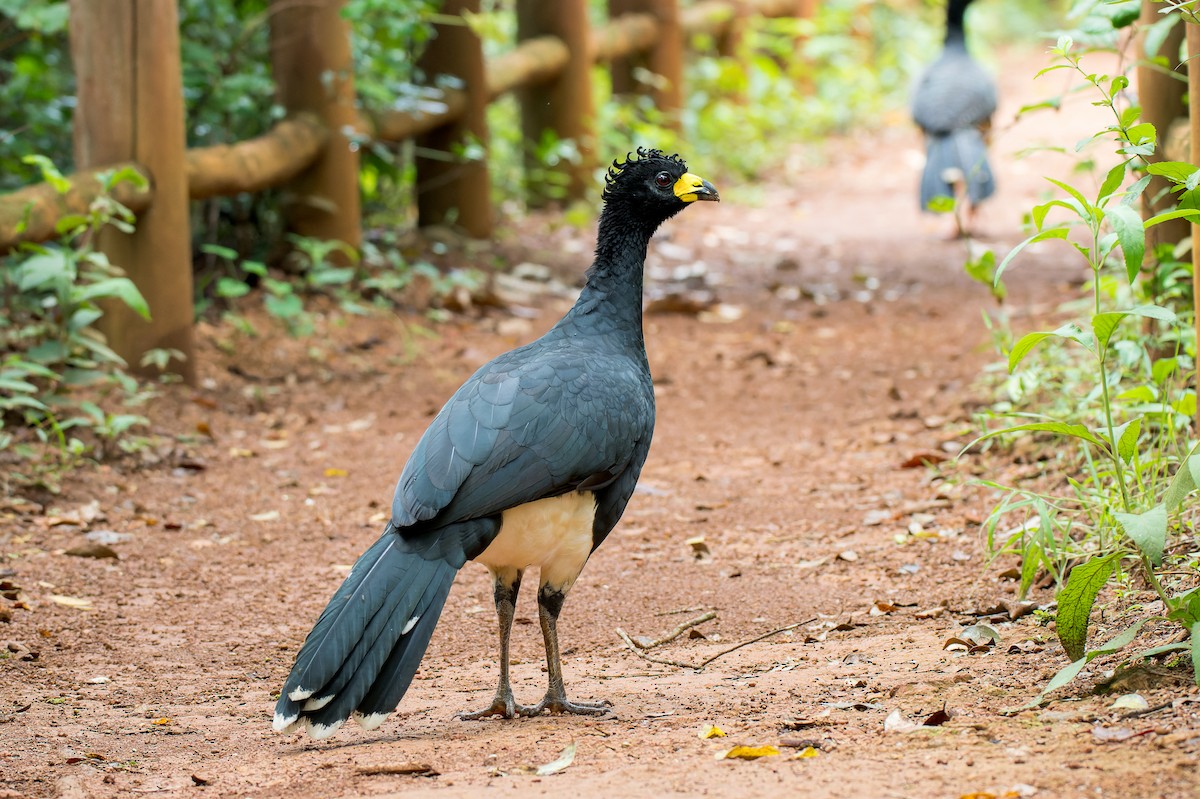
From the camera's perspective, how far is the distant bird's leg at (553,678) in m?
3.25

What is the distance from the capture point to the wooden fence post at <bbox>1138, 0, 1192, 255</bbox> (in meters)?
4.70

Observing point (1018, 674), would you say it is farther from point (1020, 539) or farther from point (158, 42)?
point (158, 42)

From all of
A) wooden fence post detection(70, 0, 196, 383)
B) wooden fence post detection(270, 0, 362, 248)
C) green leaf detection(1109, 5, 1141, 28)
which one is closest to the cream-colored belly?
green leaf detection(1109, 5, 1141, 28)

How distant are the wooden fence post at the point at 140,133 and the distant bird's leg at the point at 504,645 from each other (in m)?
3.13

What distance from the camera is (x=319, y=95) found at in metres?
7.40

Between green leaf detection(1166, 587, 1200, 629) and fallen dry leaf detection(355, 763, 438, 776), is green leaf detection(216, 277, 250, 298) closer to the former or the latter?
fallen dry leaf detection(355, 763, 438, 776)

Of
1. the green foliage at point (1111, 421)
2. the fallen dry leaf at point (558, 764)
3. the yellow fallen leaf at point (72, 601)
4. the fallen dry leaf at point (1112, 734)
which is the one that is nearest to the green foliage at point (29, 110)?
the yellow fallen leaf at point (72, 601)

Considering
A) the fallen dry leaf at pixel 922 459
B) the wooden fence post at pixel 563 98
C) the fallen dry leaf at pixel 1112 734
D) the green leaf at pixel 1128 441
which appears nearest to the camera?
the fallen dry leaf at pixel 1112 734

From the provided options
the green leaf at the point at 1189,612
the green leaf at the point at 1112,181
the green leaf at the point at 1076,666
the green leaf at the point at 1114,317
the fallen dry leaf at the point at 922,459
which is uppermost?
the green leaf at the point at 1112,181

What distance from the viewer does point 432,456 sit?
125 inches

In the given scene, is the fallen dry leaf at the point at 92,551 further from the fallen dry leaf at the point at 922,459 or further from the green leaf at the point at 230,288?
the fallen dry leaf at the point at 922,459

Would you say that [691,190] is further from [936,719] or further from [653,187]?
[936,719]

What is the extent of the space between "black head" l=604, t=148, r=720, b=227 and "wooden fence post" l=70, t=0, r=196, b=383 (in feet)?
9.30

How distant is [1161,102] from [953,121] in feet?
16.6
